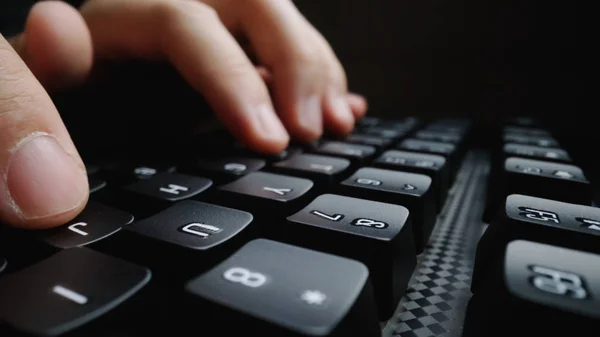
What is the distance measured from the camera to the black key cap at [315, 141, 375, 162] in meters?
0.60

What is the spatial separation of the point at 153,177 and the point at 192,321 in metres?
0.28

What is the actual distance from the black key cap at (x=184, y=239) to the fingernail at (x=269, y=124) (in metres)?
0.26

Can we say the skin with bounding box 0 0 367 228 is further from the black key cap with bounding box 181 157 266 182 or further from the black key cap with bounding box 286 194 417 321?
the black key cap with bounding box 286 194 417 321

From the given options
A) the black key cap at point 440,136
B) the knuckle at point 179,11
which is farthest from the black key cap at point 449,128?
the knuckle at point 179,11

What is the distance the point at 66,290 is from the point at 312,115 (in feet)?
1.78

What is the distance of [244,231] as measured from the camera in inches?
13.7

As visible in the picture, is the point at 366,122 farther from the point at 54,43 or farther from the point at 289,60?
the point at 54,43

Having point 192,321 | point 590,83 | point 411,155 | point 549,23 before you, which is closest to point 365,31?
point 549,23

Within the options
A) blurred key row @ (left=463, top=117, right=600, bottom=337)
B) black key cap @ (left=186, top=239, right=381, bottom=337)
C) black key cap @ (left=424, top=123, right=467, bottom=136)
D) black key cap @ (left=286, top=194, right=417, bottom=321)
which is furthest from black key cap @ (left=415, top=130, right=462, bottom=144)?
black key cap @ (left=186, top=239, right=381, bottom=337)

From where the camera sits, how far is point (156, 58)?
747mm

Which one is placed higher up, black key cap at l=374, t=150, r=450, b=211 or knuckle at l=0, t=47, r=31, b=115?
knuckle at l=0, t=47, r=31, b=115

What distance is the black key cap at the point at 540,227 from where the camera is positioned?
13.1 inches

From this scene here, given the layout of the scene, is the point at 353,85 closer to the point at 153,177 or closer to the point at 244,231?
the point at 153,177

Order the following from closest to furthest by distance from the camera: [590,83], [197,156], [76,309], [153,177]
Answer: [76,309]
[153,177]
[197,156]
[590,83]
